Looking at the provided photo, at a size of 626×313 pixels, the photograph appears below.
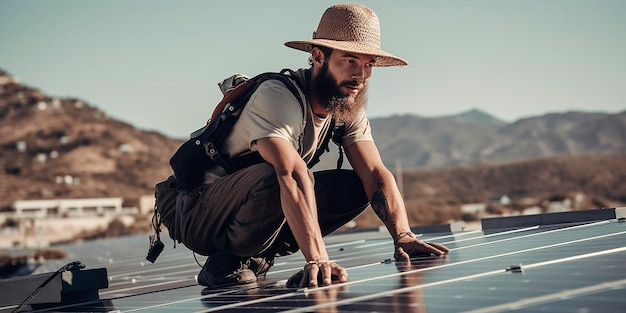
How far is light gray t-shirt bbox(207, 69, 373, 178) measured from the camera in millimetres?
6074

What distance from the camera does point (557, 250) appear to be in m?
5.85

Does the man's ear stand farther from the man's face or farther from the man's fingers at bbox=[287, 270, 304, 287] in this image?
the man's fingers at bbox=[287, 270, 304, 287]

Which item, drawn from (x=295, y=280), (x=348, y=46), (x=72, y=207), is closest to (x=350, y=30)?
(x=348, y=46)

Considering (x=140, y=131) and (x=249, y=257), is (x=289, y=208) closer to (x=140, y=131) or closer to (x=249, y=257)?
(x=249, y=257)

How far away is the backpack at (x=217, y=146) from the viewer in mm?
6414

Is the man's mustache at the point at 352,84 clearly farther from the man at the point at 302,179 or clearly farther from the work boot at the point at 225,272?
the work boot at the point at 225,272

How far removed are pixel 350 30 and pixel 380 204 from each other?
3.74 ft

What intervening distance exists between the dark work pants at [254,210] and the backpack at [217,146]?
0.36 ft

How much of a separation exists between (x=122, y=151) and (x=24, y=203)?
25.5 meters

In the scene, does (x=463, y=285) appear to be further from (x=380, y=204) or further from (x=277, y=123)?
(x=380, y=204)

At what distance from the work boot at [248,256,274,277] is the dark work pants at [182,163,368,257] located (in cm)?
8

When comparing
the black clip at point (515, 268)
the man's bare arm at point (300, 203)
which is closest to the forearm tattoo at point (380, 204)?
the man's bare arm at point (300, 203)

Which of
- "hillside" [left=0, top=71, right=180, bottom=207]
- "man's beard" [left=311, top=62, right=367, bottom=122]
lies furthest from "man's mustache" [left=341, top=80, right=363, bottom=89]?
"hillside" [left=0, top=71, right=180, bottom=207]

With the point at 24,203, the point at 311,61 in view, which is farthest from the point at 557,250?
the point at 24,203
